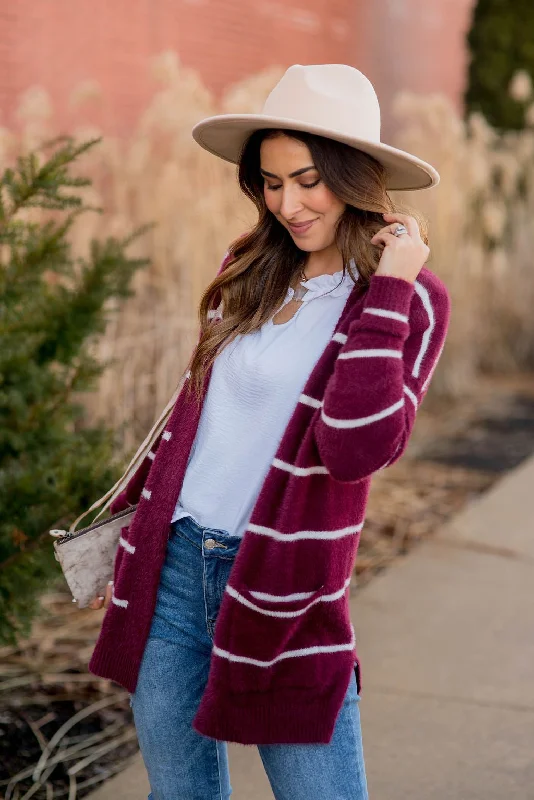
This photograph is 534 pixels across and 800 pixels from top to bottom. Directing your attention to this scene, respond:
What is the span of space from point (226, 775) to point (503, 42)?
9548mm

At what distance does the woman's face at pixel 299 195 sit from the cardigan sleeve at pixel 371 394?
20 centimetres

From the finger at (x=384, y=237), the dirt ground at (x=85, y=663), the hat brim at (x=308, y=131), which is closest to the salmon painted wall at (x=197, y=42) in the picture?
the dirt ground at (x=85, y=663)

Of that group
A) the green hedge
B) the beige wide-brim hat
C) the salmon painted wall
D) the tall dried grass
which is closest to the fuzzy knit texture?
the beige wide-brim hat

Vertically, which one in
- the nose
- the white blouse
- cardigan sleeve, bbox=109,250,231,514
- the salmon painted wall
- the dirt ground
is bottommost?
the dirt ground

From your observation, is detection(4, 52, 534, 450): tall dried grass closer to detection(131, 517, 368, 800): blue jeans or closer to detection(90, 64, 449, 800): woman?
detection(90, 64, 449, 800): woman

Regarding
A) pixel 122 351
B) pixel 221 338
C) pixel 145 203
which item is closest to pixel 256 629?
pixel 221 338

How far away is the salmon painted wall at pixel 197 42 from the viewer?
Answer: 18.7ft

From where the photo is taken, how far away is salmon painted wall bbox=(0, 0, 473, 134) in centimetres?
571

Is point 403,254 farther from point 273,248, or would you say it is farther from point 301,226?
point 273,248

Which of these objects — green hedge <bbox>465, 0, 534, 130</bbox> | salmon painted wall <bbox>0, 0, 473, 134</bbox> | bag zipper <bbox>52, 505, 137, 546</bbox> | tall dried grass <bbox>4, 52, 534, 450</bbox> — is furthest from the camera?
green hedge <bbox>465, 0, 534, 130</bbox>

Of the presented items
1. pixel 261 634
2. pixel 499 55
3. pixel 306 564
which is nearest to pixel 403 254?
pixel 306 564

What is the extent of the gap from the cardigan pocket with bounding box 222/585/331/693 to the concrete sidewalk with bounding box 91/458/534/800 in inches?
46.3

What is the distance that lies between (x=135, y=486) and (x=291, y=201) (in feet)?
2.33

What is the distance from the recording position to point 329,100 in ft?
6.30
